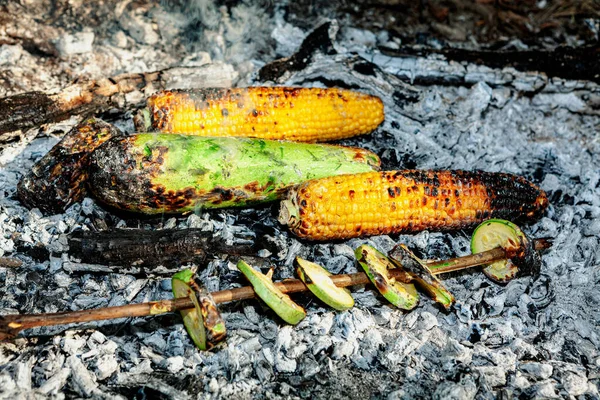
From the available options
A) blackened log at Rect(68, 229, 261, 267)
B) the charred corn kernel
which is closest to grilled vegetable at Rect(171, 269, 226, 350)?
blackened log at Rect(68, 229, 261, 267)

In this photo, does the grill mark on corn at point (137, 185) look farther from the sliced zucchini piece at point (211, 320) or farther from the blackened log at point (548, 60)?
the blackened log at point (548, 60)

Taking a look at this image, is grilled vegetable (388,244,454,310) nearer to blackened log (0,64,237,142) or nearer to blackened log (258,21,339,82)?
blackened log (258,21,339,82)

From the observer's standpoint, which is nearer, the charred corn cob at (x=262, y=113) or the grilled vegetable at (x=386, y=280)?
the grilled vegetable at (x=386, y=280)

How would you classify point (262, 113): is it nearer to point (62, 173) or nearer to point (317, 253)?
point (317, 253)

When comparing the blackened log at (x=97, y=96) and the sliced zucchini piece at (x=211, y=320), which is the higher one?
the blackened log at (x=97, y=96)

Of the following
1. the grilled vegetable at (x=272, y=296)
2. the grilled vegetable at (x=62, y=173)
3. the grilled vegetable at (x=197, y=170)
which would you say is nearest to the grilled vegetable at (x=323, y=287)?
the grilled vegetable at (x=272, y=296)

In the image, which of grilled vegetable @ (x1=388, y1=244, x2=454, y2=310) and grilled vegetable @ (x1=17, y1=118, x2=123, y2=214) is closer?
grilled vegetable @ (x1=388, y1=244, x2=454, y2=310)

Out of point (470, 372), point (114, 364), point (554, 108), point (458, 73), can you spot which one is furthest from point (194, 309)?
point (554, 108)
